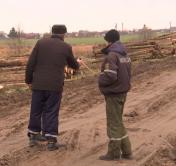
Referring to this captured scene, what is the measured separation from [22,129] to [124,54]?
3.75m

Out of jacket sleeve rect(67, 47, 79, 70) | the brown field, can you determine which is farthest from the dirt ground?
jacket sleeve rect(67, 47, 79, 70)

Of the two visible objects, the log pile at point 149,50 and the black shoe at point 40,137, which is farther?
the log pile at point 149,50

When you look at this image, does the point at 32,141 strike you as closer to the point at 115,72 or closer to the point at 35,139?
the point at 35,139

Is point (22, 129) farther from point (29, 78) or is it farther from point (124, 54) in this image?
point (124, 54)

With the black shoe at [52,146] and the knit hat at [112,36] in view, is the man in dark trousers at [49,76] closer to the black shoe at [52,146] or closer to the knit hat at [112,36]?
the black shoe at [52,146]

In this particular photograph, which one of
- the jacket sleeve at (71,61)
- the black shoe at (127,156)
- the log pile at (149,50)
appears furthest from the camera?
the log pile at (149,50)

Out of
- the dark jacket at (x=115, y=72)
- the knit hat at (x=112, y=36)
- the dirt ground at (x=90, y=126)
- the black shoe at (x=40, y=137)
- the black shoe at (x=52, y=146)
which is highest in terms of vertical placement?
the knit hat at (x=112, y=36)

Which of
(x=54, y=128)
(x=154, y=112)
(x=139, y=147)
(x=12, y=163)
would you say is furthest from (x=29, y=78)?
(x=154, y=112)

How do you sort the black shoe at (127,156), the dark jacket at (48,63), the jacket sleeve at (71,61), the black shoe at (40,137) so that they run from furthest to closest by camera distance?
the black shoe at (40,137) → the jacket sleeve at (71,61) → the dark jacket at (48,63) → the black shoe at (127,156)

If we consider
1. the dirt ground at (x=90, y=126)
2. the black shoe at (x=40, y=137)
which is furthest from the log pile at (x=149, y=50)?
the black shoe at (x=40, y=137)

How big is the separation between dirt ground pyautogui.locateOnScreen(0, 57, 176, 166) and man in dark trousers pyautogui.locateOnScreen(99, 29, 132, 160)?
299 millimetres

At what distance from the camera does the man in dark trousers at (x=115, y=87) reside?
27.4ft

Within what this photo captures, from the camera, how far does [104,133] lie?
10.8 metres

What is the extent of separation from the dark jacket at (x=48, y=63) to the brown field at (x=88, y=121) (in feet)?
3.60
